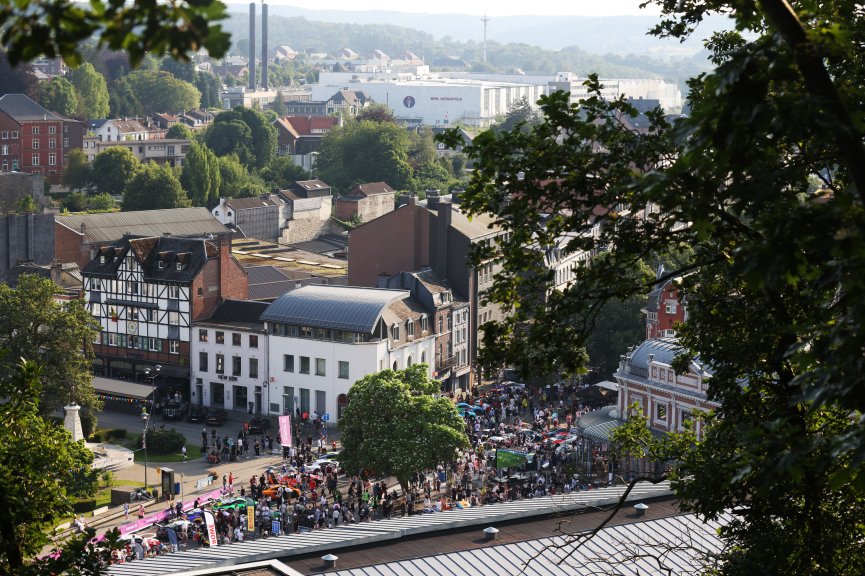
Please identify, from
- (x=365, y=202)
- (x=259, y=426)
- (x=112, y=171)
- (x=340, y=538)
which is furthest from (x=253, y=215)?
(x=340, y=538)

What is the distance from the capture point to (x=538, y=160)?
36.6 feet

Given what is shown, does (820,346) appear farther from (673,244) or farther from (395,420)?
(395,420)

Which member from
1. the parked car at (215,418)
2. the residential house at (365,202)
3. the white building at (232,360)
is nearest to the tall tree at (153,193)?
the residential house at (365,202)

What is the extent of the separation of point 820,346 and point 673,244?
2.34m

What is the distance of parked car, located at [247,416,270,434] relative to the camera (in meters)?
58.7

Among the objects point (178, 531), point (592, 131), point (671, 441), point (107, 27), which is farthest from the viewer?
point (178, 531)

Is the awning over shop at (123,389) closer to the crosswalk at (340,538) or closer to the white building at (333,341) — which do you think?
the white building at (333,341)

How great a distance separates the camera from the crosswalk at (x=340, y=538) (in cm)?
2772

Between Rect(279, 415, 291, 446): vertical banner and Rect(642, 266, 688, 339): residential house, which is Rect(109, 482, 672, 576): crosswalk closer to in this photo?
Rect(279, 415, 291, 446): vertical banner

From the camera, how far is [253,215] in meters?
105

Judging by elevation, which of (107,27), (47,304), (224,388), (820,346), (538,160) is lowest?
(224,388)

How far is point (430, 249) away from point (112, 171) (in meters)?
55.4

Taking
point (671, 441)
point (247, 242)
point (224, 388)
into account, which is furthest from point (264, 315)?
point (671, 441)

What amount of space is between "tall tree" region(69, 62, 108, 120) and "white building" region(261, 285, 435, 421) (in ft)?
332
